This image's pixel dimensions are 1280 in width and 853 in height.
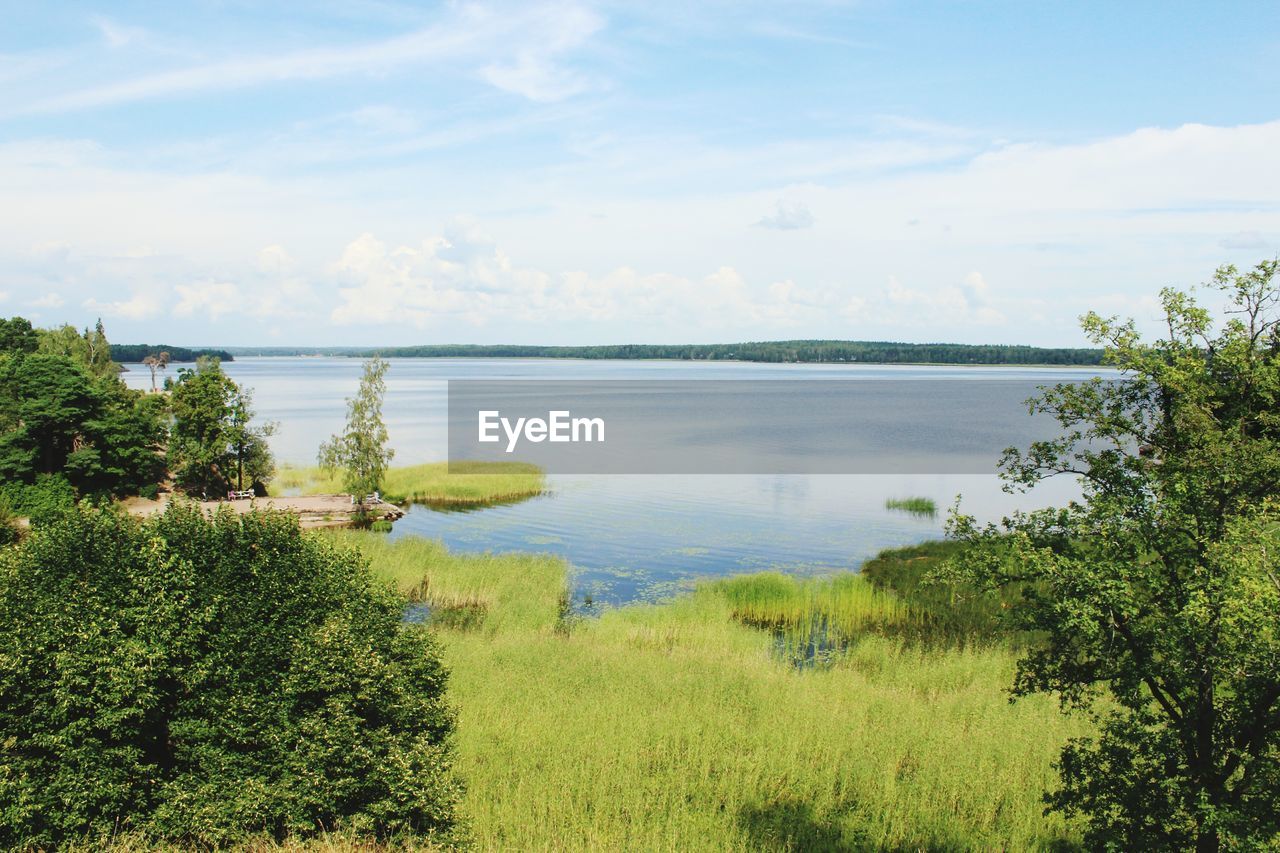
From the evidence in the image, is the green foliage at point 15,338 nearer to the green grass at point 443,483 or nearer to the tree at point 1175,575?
the green grass at point 443,483

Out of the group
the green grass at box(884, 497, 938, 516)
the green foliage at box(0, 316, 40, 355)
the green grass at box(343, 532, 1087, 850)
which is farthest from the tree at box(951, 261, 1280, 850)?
the green foliage at box(0, 316, 40, 355)

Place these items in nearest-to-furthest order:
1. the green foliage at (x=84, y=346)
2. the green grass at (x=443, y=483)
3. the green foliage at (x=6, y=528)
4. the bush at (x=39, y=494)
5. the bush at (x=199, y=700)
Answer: the bush at (x=199, y=700) → the green foliage at (x=6, y=528) → the bush at (x=39, y=494) → the green grass at (x=443, y=483) → the green foliage at (x=84, y=346)

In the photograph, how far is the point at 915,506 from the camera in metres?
54.9

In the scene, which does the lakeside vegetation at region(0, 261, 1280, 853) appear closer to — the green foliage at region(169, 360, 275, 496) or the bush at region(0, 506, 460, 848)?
the bush at region(0, 506, 460, 848)

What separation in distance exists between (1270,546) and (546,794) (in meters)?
12.2

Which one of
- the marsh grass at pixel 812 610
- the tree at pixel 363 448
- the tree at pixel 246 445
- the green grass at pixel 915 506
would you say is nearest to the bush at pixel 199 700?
the marsh grass at pixel 812 610

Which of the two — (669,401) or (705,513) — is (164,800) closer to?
(705,513)

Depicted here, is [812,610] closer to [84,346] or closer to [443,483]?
[443,483]

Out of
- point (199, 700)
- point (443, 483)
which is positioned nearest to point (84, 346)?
point (443, 483)

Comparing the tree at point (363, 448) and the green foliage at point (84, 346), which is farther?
the green foliage at point (84, 346)

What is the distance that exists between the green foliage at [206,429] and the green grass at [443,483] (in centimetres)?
672

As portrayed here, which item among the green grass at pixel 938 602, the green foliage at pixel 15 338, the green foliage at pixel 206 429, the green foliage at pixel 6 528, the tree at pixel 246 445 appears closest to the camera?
the green grass at pixel 938 602

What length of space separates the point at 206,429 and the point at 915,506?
45.7 meters

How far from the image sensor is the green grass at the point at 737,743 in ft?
50.3
